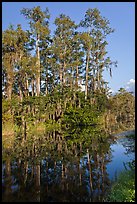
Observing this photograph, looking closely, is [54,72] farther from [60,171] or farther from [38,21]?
[60,171]

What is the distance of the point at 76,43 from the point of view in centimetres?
3606

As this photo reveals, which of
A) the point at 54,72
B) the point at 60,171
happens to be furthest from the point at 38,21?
the point at 60,171

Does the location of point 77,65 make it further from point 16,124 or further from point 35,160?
point 35,160

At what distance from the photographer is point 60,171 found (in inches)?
428

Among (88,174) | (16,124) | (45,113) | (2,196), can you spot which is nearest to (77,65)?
(45,113)

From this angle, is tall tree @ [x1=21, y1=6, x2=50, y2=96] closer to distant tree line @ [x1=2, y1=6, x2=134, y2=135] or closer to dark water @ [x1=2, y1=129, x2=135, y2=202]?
distant tree line @ [x1=2, y1=6, x2=134, y2=135]

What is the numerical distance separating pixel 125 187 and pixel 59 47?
91.9 ft

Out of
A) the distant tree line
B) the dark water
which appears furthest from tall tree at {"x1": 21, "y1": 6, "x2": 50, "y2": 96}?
the dark water

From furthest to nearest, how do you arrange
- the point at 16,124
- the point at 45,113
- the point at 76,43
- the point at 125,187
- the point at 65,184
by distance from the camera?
the point at 76,43 < the point at 45,113 < the point at 16,124 < the point at 65,184 < the point at 125,187

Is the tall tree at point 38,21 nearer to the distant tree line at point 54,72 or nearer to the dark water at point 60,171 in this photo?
the distant tree line at point 54,72

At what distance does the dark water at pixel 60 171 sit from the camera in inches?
315

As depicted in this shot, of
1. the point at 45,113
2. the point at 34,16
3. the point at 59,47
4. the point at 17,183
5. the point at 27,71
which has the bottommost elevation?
the point at 17,183

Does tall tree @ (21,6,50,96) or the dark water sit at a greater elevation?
tall tree @ (21,6,50,96)

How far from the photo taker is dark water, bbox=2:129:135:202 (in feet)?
26.2
